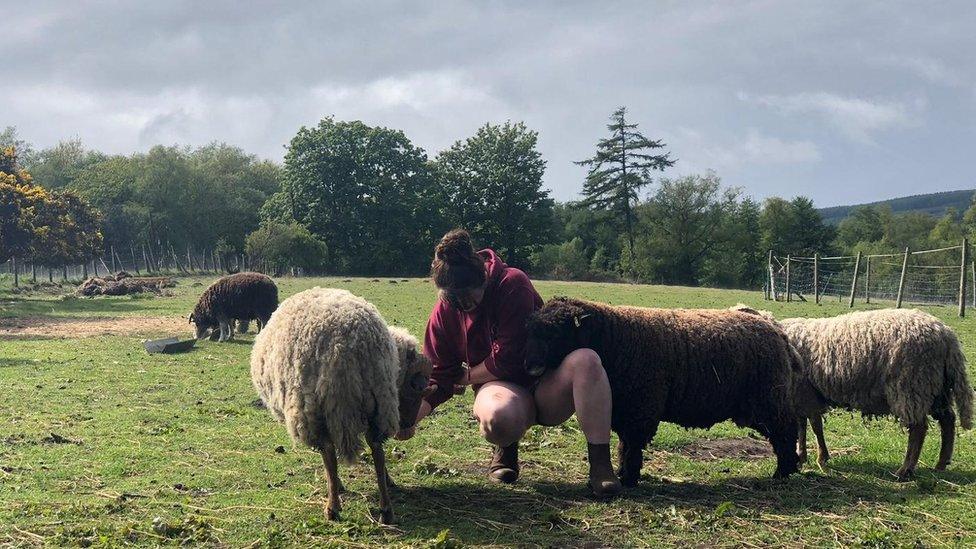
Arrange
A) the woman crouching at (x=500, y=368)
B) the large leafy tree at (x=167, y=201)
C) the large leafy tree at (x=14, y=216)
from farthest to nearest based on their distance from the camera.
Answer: the large leafy tree at (x=167, y=201) → the large leafy tree at (x=14, y=216) → the woman crouching at (x=500, y=368)

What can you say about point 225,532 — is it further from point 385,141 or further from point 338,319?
point 385,141

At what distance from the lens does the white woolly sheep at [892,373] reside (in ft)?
21.6

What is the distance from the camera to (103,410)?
986cm

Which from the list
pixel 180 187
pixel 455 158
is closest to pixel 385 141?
pixel 455 158

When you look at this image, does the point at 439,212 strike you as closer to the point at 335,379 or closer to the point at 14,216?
the point at 14,216

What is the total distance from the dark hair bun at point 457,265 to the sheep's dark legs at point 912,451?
3.83 m

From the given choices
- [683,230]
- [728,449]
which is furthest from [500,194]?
[728,449]

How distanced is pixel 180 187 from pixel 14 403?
70.4 metres

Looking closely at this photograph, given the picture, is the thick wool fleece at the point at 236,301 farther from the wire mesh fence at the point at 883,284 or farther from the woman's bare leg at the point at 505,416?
the wire mesh fence at the point at 883,284

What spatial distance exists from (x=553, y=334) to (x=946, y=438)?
11.5 ft

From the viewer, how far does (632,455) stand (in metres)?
6.21

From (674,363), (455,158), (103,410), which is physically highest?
(455,158)

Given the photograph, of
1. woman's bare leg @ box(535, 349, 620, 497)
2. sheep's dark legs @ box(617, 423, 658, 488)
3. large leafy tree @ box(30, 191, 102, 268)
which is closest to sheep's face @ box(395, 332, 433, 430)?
woman's bare leg @ box(535, 349, 620, 497)

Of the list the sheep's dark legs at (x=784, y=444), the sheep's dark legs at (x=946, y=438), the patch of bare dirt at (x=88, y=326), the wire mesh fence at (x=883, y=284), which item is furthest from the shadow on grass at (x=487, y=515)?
the wire mesh fence at (x=883, y=284)
